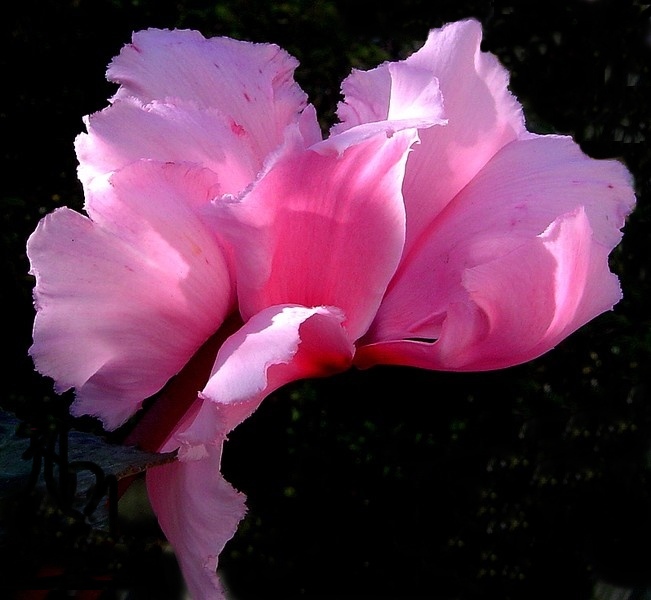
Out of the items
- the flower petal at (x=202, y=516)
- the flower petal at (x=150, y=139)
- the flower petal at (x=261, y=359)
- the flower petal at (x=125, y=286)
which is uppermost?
the flower petal at (x=150, y=139)

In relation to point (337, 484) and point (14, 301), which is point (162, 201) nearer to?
point (14, 301)

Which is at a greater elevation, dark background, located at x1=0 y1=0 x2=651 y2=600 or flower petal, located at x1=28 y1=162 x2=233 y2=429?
flower petal, located at x1=28 y1=162 x2=233 y2=429

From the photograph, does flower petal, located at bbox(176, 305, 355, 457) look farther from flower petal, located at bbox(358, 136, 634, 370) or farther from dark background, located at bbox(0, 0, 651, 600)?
dark background, located at bbox(0, 0, 651, 600)

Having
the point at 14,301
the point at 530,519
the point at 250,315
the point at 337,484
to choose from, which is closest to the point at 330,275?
the point at 250,315

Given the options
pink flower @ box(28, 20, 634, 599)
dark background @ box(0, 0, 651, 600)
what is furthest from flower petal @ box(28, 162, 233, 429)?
dark background @ box(0, 0, 651, 600)

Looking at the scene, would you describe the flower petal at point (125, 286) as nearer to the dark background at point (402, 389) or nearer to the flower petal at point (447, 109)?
the flower petal at point (447, 109)

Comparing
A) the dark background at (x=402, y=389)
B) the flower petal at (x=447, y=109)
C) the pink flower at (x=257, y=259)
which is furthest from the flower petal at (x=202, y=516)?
the dark background at (x=402, y=389)

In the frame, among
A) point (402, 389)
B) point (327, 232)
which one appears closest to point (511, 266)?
point (327, 232)

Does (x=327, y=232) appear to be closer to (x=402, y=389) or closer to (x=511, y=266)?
(x=511, y=266)
